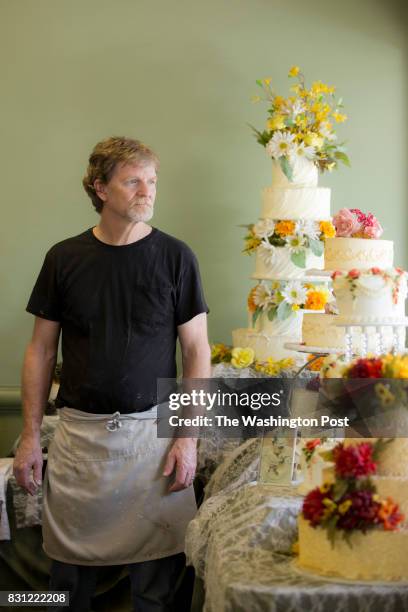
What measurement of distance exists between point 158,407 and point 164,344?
0.19 m

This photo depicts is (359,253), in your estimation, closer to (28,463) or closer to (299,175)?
(299,175)

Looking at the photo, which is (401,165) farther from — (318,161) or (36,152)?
(36,152)

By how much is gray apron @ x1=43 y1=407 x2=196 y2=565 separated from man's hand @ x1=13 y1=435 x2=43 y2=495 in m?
0.10

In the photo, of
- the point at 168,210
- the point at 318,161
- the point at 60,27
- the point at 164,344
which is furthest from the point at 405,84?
the point at 164,344

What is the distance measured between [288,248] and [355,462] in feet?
5.88

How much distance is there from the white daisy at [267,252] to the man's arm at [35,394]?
1.18m

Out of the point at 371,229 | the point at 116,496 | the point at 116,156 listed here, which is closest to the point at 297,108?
the point at 371,229

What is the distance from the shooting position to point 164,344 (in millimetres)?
2547

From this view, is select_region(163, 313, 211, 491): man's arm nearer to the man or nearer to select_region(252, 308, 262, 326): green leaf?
the man

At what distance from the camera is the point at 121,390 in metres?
2.50

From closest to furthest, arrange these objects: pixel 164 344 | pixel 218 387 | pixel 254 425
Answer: pixel 164 344
pixel 254 425
pixel 218 387

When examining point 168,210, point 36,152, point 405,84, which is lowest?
point 168,210

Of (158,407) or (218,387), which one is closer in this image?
(158,407)

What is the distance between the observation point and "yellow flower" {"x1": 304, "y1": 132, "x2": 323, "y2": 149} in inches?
139
